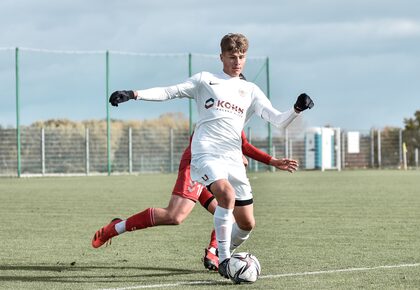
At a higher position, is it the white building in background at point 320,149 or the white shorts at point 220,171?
the white building in background at point 320,149

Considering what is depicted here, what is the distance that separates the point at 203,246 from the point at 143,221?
8.02 feet

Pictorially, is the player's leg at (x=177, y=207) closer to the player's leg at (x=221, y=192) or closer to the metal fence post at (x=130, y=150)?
the player's leg at (x=221, y=192)

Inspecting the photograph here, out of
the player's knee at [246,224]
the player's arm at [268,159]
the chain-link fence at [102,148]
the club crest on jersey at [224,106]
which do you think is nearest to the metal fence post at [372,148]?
the chain-link fence at [102,148]

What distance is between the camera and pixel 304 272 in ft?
29.8

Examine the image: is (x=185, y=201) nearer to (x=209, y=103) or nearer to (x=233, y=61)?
(x=209, y=103)

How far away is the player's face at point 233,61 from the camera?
8.96 meters

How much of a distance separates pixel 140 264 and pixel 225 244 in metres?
1.53

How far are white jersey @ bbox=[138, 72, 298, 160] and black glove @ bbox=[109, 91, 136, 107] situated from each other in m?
0.16

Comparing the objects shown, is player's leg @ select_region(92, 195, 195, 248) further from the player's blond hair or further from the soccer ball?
the player's blond hair

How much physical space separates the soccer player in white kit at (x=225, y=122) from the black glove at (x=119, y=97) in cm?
1

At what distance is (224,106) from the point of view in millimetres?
8977

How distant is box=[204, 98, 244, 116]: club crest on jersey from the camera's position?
897 cm

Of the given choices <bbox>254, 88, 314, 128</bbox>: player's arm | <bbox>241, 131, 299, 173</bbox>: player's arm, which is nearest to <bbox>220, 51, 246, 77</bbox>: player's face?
<bbox>254, 88, 314, 128</bbox>: player's arm

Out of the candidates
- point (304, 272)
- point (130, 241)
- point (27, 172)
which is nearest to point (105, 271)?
point (304, 272)
